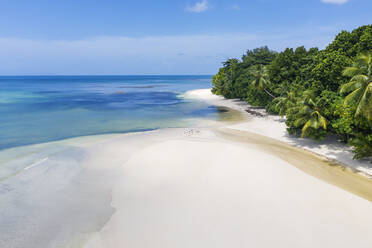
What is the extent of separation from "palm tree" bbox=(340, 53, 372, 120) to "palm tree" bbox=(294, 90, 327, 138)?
149 inches

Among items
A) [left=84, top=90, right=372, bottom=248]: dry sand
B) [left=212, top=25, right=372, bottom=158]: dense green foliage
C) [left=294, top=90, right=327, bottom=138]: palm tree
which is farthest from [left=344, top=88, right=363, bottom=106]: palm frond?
[left=84, top=90, right=372, bottom=248]: dry sand

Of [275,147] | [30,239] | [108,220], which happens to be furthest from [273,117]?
[30,239]

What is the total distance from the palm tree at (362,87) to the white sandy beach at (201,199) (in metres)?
4.56

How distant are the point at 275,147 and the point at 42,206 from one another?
1786cm

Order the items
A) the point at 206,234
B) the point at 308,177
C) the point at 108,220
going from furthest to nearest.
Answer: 1. the point at 308,177
2. the point at 108,220
3. the point at 206,234

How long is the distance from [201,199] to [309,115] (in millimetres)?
12856

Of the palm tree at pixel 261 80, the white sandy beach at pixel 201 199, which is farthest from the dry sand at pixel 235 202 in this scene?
the palm tree at pixel 261 80

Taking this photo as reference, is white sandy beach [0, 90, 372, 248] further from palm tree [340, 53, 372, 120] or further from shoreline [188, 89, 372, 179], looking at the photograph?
palm tree [340, 53, 372, 120]

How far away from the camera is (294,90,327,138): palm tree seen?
60.5 feet

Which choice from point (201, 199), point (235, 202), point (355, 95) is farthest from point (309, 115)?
point (201, 199)

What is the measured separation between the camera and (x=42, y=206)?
479 inches

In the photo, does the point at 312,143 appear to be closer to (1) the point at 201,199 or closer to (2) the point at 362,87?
(2) the point at 362,87

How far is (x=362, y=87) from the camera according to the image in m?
13.5

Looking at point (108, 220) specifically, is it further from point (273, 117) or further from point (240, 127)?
point (273, 117)
